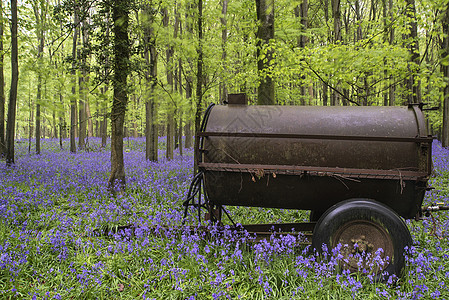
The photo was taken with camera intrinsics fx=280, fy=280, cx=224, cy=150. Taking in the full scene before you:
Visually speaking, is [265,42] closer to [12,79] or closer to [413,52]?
[413,52]

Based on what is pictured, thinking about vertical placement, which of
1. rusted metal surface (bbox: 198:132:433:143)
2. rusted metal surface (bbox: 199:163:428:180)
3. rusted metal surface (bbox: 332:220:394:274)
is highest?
rusted metal surface (bbox: 198:132:433:143)

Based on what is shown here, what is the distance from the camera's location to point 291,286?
135 inches

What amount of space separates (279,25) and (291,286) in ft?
35.3

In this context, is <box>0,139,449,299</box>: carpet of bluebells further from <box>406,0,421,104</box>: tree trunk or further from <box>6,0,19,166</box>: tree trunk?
<box>6,0,19,166</box>: tree trunk

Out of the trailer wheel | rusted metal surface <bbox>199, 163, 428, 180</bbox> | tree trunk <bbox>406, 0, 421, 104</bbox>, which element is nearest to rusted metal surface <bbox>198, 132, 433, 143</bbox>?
rusted metal surface <bbox>199, 163, 428, 180</bbox>

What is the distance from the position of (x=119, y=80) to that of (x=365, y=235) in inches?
248

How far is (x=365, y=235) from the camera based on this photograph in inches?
140

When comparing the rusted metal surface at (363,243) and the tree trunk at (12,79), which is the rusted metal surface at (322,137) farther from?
the tree trunk at (12,79)

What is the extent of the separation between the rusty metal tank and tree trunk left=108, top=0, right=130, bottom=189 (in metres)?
3.73

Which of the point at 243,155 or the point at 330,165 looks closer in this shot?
the point at 330,165

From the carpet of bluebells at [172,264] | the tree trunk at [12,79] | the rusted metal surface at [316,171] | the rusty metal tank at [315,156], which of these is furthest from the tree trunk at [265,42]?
the tree trunk at [12,79]

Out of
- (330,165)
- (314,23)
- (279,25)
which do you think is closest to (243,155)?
(330,165)

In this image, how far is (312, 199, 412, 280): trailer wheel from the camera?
343 cm

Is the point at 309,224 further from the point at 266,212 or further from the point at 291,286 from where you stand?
the point at 266,212
